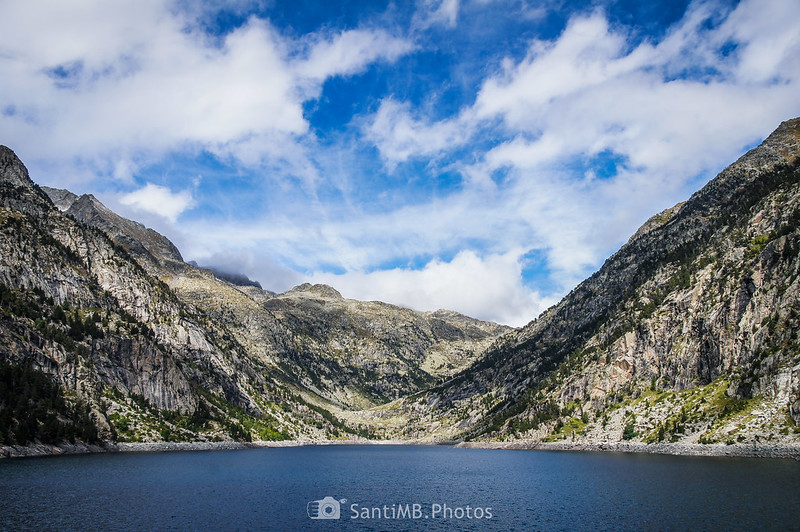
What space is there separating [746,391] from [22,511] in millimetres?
145176

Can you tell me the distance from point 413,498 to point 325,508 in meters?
16.0

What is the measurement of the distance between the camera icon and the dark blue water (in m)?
0.76

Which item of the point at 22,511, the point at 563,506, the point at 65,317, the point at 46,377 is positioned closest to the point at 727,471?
the point at 563,506

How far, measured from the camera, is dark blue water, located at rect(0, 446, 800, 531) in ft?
180

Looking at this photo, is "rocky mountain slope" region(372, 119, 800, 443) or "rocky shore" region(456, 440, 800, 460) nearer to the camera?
"rocky shore" region(456, 440, 800, 460)

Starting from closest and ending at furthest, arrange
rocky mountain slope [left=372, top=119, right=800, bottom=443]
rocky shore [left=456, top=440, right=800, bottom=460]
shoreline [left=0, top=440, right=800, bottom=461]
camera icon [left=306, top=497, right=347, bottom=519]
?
camera icon [left=306, top=497, right=347, bottom=519] → rocky shore [left=456, top=440, right=800, bottom=460] → shoreline [left=0, top=440, right=800, bottom=461] → rocky mountain slope [left=372, top=119, right=800, bottom=443]

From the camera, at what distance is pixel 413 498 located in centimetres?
7694

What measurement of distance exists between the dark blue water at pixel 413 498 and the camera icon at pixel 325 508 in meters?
0.76

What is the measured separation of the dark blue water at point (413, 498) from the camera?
5500cm

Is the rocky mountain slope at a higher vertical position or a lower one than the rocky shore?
higher

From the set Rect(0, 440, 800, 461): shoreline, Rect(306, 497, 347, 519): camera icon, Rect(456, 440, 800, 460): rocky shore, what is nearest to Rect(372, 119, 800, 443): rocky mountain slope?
Rect(456, 440, 800, 460): rocky shore

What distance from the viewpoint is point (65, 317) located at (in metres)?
177

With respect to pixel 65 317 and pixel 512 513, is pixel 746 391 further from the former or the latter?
pixel 65 317

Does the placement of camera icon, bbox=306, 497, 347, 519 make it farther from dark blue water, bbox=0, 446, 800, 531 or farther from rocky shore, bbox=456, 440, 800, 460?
rocky shore, bbox=456, 440, 800, 460
